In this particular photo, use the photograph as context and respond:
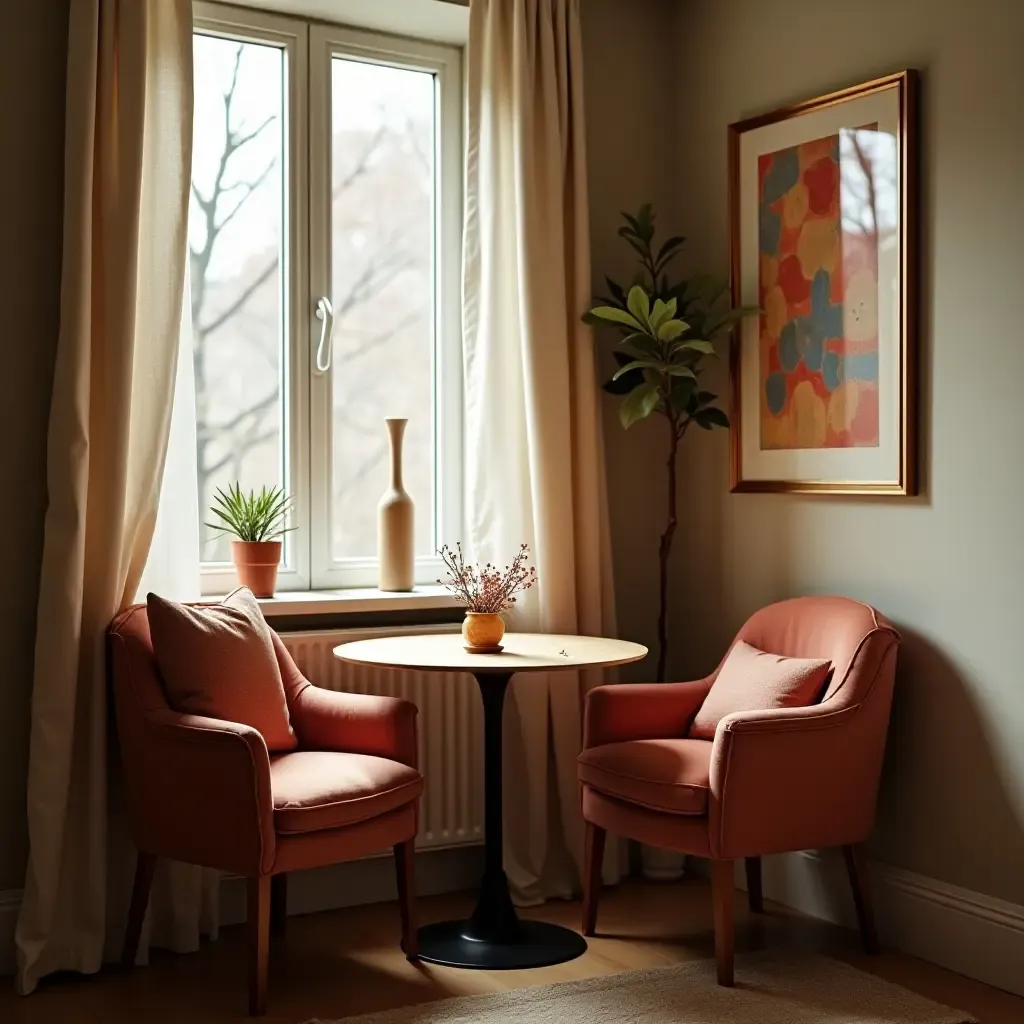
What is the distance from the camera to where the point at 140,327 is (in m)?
3.36

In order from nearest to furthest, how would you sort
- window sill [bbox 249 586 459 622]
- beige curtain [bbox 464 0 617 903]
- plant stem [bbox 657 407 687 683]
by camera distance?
window sill [bbox 249 586 459 622]
beige curtain [bbox 464 0 617 903]
plant stem [bbox 657 407 687 683]

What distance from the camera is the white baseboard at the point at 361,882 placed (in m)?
3.61

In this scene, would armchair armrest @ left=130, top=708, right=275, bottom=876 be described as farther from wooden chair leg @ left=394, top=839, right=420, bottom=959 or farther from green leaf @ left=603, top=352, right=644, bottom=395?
green leaf @ left=603, top=352, right=644, bottom=395

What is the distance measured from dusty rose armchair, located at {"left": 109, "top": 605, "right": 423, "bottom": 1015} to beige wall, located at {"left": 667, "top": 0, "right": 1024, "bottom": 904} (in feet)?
4.17

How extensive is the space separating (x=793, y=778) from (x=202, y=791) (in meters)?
1.36

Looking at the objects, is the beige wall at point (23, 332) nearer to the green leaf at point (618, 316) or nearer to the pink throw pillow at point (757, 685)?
the green leaf at point (618, 316)

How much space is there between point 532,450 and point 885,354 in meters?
1.03

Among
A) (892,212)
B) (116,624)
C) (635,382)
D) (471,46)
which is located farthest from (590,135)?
(116,624)

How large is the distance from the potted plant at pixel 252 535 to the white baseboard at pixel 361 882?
2.63 ft

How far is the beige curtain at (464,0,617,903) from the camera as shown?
3902mm

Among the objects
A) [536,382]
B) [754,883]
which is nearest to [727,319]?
[536,382]

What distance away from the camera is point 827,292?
12.0 feet

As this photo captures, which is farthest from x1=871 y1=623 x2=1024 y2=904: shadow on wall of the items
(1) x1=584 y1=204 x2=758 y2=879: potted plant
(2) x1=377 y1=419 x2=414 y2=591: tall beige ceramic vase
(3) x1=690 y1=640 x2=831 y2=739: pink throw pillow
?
(2) x1=377 y1=419 x2=414 y2=591: tall beige ceramic vase

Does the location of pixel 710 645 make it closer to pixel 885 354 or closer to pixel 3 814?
pixel 885 354
